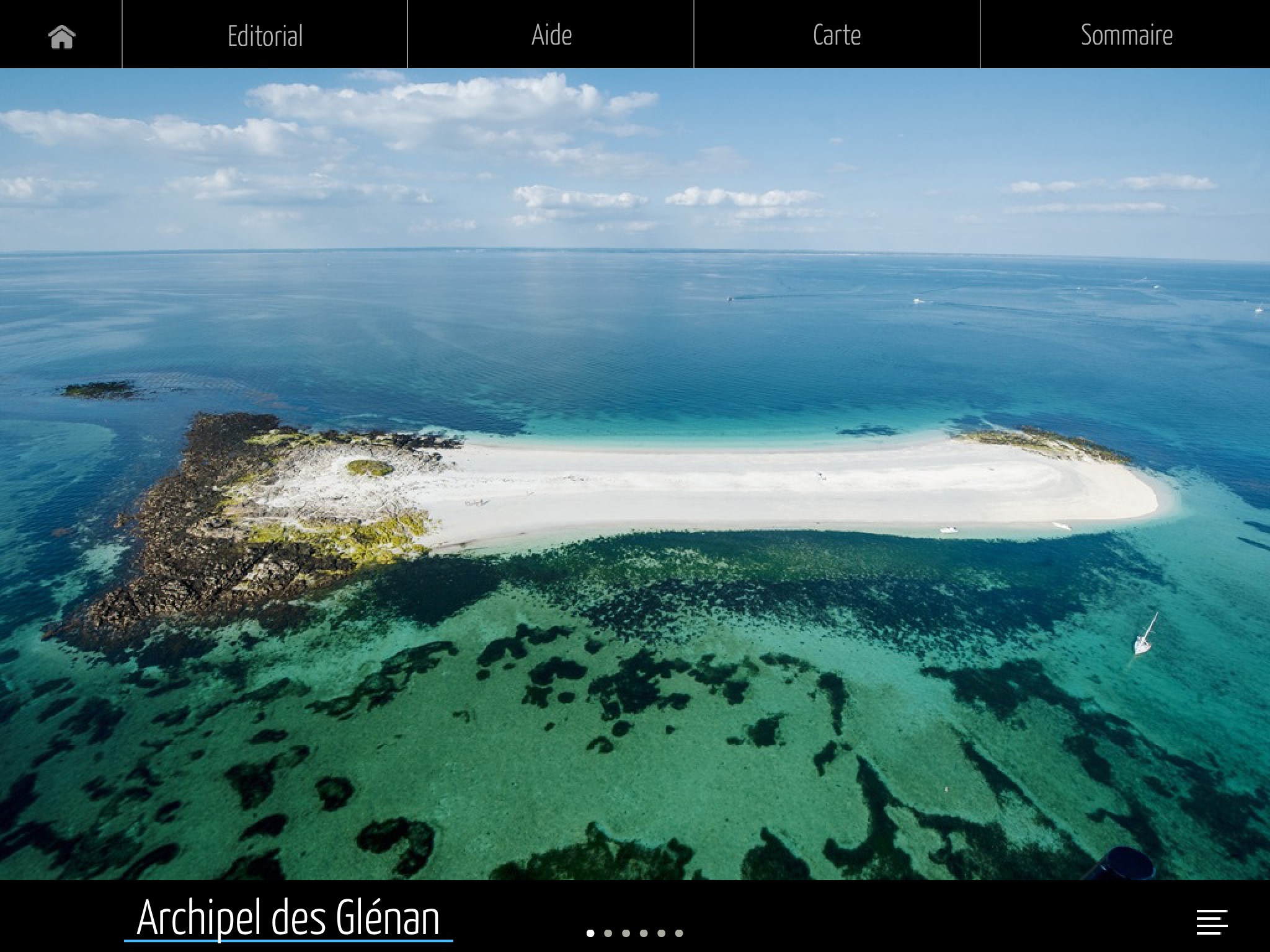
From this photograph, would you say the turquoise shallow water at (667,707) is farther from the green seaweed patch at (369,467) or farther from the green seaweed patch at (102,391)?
the green seaweed patch at (369,467)

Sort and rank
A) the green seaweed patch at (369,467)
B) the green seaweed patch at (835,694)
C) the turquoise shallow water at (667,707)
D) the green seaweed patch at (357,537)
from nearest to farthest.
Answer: the turquoise shallow water at (667,707) < the green seaweed patch at (835,694) < the green seaweed patch at (357,537) < the green seaweed patch at (369,467)

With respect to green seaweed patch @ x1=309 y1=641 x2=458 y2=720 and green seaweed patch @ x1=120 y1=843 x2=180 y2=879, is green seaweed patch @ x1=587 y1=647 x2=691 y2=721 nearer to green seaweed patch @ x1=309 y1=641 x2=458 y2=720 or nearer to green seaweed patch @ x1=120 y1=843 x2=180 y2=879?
green seaweed patch @ x1=309 y1=641 x2=458 y2=720

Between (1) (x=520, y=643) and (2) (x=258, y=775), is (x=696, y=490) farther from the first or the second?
(2) (x=258, y=775)

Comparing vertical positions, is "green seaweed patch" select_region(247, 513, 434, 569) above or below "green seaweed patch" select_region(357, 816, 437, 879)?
above

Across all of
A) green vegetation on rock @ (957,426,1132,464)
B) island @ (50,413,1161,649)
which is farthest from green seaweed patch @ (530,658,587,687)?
green vegetation on rock @ (957,426,1132,464)

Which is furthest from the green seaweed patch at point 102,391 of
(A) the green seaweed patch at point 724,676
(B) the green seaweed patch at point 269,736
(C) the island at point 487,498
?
(A) the green seaweed patch at point 724,676

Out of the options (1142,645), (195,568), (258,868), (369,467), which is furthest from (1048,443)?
(195,568)
